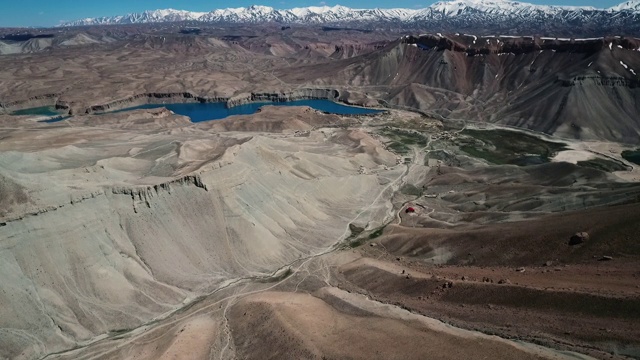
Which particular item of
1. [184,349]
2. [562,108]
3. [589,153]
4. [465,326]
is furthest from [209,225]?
[562,108]

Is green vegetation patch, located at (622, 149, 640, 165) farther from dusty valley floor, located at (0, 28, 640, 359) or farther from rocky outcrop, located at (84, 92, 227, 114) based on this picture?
rocky outcrop, located at (84, 92, 227, 114)

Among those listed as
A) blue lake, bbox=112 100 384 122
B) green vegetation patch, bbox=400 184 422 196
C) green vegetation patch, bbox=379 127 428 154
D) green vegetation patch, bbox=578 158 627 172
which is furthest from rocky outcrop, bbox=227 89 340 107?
green vegetation patch, bbox=578 158 627 172

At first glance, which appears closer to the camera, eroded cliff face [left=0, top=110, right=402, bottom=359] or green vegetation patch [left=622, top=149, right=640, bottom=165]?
eroded cliff face [left=0, top=110, right=402, bottom=359]

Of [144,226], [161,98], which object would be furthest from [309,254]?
[161,98]

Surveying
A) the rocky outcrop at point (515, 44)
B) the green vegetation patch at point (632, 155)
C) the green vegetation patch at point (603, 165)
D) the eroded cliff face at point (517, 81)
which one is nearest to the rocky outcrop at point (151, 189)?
the green vegetation patch at point (603, 165)

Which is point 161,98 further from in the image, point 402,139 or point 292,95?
point 402,139

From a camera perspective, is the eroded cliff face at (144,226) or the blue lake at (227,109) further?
the blue lake at (227,109)

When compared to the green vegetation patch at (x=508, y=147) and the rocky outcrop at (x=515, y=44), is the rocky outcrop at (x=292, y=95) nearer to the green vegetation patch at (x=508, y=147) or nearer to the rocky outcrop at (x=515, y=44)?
the rocky outcrop at (x=515, y=44)
